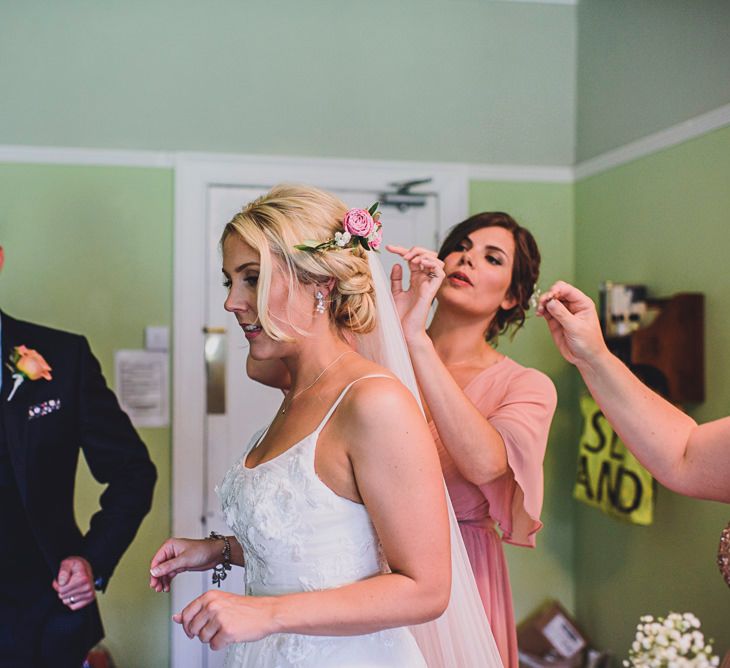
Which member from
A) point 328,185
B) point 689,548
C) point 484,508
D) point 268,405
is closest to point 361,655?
point 484,508

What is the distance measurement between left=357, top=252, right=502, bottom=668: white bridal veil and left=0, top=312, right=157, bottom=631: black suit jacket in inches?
40.4

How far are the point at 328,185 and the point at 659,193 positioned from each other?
4.43ft

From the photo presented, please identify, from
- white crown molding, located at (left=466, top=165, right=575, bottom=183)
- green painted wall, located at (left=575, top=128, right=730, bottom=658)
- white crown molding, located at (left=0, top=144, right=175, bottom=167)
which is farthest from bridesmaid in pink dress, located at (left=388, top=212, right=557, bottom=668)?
white crown molding, located at (left=0, top=144, right=175, bottom=167)

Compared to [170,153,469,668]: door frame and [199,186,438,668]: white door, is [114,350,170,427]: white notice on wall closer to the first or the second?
[170,153,469,668]: door frame

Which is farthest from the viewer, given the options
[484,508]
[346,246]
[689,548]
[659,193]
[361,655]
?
[659,193]

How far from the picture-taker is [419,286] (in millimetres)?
1942

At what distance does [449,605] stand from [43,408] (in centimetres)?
129

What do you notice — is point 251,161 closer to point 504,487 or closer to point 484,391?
point 484,391

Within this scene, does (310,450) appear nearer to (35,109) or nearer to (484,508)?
(484,508)

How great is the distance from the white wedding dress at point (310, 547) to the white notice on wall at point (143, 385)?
2080 millimetres

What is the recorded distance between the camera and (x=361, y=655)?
1537 mm

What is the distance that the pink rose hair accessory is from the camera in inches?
63.8

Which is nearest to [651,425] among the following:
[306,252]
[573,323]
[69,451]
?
[573,323]

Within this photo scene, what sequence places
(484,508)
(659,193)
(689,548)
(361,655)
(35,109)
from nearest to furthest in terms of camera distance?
(361,655), (484,508), (689,548), (659,193), (35,109)
